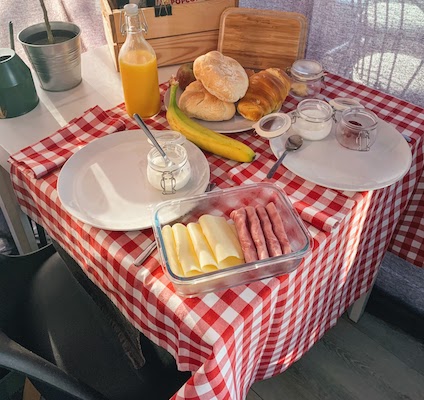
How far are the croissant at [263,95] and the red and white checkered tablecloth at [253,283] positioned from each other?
0.20 ft

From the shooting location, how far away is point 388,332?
1.46m

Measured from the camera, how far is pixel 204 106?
0.98 m

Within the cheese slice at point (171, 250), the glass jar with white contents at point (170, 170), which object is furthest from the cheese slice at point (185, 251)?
the glass jar with white contents at point (170, 170)

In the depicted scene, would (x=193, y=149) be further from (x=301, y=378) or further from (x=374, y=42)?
(x=301, y=378)

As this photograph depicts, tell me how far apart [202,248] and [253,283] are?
98 millimetres

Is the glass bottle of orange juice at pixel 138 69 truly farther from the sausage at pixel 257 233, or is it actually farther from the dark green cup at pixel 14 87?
the sausage at pixel 257 233

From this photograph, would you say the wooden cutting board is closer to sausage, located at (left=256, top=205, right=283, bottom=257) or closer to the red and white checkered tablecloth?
the red and white checkered tablecloth

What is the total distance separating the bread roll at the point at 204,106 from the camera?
983 mm

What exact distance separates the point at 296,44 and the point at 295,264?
73 centimetres

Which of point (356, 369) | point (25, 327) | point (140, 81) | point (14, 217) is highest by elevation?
point (140, 81)

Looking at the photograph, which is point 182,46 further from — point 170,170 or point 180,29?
point 170,170

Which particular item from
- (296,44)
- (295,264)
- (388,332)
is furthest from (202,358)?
(388,332)

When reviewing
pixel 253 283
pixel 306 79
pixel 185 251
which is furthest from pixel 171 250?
pixel 306 79

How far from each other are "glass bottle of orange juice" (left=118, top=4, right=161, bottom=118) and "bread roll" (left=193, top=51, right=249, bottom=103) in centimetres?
11
